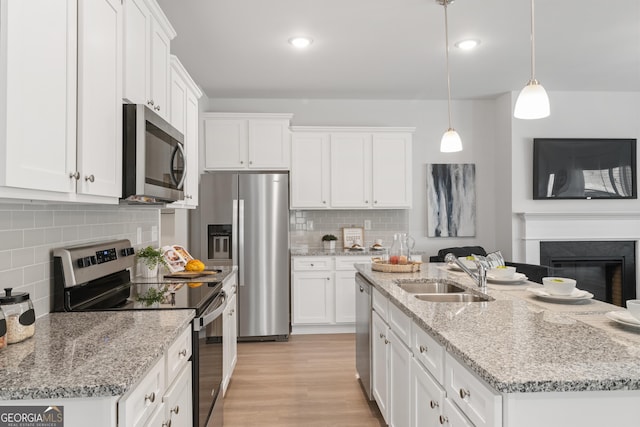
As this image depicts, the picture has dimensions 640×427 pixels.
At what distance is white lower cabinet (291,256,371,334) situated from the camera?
483 centimetres

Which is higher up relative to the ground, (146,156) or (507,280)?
(146,156)

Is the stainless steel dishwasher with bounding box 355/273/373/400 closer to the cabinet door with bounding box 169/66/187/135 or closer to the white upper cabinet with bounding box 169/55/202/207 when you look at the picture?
the white upper cabinet with bounding box 169/55/202/207

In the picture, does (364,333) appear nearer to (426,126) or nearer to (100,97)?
(100,97)

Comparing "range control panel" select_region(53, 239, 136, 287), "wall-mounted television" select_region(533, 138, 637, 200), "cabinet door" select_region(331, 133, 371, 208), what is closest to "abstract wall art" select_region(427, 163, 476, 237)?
"wall-mounted television" select_region(533, 138, 637, 200)

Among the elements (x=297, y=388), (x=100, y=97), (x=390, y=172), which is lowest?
(x=297, y=388)

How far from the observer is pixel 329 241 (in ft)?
17.1

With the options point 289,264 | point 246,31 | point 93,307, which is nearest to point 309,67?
point 246,31

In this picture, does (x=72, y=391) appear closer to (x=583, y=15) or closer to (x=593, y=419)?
(x=593, y=419)

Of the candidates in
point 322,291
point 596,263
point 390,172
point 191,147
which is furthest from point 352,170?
point 596,263

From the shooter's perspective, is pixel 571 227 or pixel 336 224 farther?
pixel 336 224

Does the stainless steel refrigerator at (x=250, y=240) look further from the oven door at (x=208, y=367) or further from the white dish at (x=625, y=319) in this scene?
the white dish at (x=625, y=319)

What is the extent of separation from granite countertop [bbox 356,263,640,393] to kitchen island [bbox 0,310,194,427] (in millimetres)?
957

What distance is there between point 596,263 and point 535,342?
462 centimetres

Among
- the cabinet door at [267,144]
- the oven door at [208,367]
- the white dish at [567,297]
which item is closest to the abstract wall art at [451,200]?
the cabinet door at [267,144]
